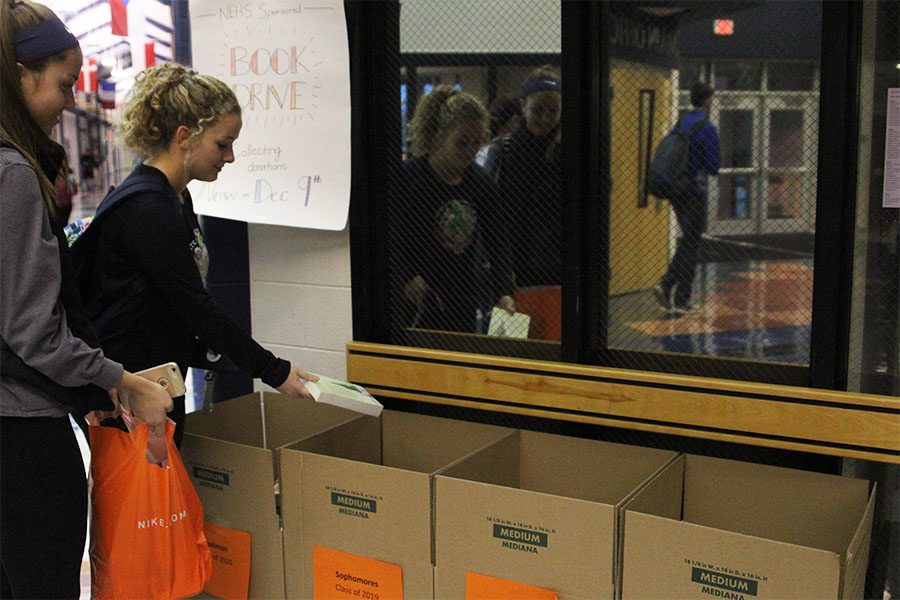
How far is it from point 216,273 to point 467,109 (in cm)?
100

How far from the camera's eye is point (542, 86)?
7.41 feet

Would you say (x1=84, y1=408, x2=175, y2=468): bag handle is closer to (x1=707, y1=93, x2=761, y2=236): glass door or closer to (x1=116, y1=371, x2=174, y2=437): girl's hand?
(x1=116, y1=371, x2=174, y2=437): girl's hand

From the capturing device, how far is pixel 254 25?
8.60 ft

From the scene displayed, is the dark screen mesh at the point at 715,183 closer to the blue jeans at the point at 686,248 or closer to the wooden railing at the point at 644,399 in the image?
the blue jeans at the point at 686,248

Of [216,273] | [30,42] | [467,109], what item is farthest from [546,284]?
[30,42]

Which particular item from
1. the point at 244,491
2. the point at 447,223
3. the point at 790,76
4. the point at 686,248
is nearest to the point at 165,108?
the point at 447,223

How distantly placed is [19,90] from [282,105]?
1.13 meters

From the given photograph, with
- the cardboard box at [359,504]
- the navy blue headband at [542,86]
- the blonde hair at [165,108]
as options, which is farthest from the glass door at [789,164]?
the blonde hair at [165,108]

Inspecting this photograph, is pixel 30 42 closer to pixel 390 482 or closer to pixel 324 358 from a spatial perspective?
pixel 390 482

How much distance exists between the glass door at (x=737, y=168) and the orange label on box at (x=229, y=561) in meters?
1.45

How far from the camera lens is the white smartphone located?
179 cm

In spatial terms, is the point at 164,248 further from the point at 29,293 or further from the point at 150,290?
the point at 29,293

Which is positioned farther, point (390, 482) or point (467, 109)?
point (467, 109)

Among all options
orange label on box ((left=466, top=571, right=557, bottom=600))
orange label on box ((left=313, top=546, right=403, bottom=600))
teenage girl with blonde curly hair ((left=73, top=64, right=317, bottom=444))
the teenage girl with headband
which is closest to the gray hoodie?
the teenage girl with headband
